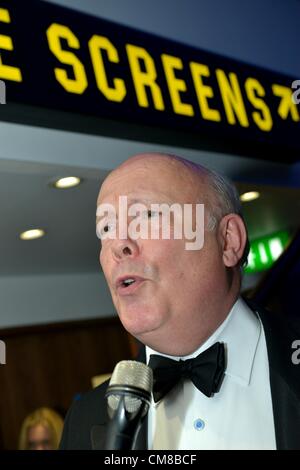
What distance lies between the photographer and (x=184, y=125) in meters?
2.59

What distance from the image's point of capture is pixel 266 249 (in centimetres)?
471

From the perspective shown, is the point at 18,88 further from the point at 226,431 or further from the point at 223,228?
the point at 226,431

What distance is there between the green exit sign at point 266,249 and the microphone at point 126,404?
391 centimetres

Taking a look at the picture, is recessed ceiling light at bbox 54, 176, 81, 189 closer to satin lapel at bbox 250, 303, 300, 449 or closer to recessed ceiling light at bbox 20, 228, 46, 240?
recessed ceiling light at bbox 20, 228, 46, 240

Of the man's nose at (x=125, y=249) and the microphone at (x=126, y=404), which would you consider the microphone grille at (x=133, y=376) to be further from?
the man's nose at (x=125, y=249)

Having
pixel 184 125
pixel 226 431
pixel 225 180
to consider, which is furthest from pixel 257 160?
pixel 226 431

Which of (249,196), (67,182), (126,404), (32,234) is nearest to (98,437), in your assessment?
(126,404)

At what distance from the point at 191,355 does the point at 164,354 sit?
1.5 inches

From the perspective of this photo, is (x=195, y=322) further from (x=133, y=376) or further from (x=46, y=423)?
(x=46, y=423)

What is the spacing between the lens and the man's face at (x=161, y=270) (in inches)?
36.6

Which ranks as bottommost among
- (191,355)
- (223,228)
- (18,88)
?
(191,355)

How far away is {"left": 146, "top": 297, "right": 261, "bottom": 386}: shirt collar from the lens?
3.31 feet

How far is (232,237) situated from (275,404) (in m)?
0.25

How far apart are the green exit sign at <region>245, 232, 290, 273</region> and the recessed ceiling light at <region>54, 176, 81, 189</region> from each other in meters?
2.14
